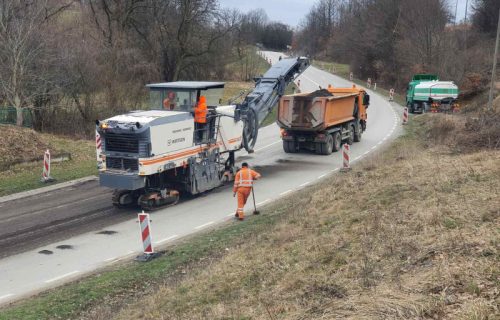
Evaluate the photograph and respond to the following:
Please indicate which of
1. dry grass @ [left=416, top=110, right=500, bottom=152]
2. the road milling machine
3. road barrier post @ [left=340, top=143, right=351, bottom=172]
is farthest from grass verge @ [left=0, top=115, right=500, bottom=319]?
road barrier post @ [left=340, top=143, right=351, bottom=172]

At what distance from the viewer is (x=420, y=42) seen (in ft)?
169

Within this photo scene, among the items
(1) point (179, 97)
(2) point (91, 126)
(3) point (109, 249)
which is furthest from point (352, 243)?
(2) point (91, 126)

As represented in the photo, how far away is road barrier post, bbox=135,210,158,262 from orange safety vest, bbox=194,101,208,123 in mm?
5030

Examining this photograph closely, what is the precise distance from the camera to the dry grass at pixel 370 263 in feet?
19.0

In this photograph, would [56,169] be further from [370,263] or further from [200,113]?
[370,263]

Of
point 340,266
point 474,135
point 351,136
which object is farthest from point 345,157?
point 340,266

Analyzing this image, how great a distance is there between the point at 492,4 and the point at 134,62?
41587mm

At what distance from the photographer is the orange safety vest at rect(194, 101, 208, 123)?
15.1m

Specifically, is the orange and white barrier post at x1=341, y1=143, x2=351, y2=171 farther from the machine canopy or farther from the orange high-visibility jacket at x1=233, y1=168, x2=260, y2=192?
the orange high-visibility jacket at x1=233, y1=168, x2=260, y2=192

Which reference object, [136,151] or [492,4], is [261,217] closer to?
[136,151]

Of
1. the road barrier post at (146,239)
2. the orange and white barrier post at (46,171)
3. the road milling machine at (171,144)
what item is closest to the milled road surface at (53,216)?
the road milling machine at (171,144)

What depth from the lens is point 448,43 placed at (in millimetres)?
49031

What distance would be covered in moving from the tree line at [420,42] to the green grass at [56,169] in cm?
2958

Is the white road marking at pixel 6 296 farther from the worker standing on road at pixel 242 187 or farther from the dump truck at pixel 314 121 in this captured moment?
the dump truck at pixel 314 121
